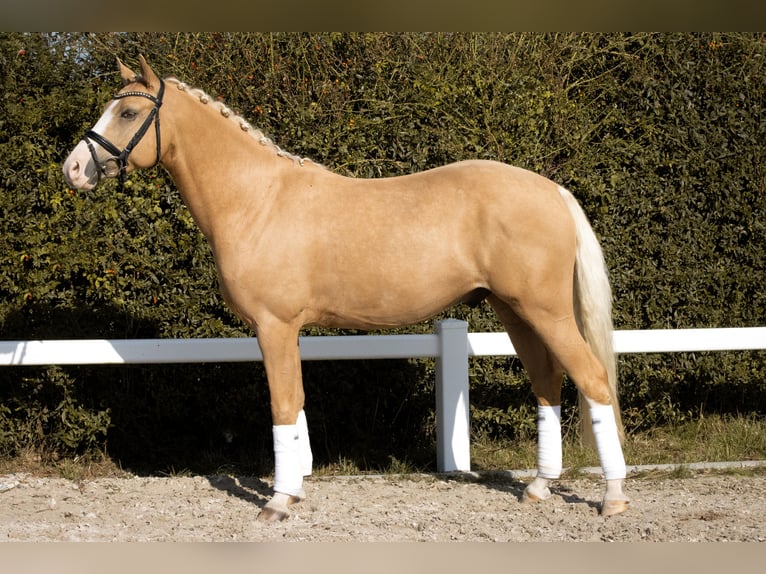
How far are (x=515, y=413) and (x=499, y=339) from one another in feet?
2.86

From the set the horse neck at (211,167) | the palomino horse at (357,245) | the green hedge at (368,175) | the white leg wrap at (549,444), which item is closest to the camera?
the palomino horse at (357,245)

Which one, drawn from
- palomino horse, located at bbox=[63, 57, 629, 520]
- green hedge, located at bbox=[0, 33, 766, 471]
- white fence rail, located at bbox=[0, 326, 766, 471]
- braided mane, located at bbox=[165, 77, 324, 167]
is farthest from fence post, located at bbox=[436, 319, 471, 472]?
braided mane, located at bbox=[165, 77, 324, 167]

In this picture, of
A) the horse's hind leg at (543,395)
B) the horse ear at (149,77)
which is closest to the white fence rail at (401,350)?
the horse's hind leg at (543,395)

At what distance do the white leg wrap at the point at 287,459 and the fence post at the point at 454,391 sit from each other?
4.43ft

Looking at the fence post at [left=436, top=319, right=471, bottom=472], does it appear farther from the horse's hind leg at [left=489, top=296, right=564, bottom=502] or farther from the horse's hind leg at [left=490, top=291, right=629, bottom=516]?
the horse's hind leg at [left=490, top=291, right=629, bottom=516]

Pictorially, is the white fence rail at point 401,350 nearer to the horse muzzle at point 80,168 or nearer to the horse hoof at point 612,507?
the horse hoof at point 612,507

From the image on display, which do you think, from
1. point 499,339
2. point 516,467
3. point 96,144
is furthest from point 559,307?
point 96,144

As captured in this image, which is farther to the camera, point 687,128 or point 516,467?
point 687,128

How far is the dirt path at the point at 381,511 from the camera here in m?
4.08

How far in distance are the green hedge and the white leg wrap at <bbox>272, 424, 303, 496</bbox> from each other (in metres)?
1.56

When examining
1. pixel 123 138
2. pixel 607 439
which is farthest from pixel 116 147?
pixel 607 439

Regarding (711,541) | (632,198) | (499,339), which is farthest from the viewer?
(632,198)

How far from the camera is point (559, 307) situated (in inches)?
168

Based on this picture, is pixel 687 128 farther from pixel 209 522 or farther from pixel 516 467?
pixel 209 522
